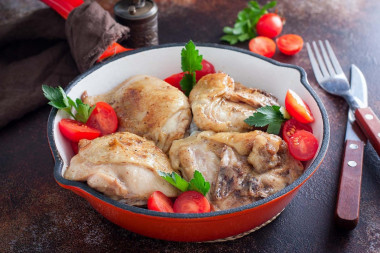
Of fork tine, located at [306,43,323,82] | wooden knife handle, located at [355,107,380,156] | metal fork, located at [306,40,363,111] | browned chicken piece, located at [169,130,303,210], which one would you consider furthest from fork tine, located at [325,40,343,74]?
browned chicken piece, located at [169,130,303,210]

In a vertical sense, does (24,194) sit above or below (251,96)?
below

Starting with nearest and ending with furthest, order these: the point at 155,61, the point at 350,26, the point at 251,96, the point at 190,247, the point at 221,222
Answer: the point at 221,222 → the point at 190,247 → the point at 251,96 → the point at 155,61 → the point at 350,26

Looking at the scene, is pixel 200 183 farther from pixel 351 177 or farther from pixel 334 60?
pixel 334 60

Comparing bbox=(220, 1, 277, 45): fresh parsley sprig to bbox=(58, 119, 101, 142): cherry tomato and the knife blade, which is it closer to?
the knife blade

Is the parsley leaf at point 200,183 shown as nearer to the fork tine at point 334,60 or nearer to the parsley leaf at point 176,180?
the parsley leaf at point 176,180

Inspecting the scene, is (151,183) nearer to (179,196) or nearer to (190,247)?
(179,196)

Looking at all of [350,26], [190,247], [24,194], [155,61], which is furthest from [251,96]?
[350,26]

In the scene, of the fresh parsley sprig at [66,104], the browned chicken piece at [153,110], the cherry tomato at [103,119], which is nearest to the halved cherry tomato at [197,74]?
the browned chicken piece at [153,110]
